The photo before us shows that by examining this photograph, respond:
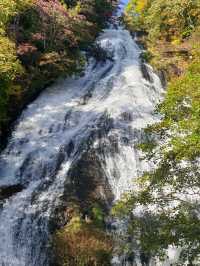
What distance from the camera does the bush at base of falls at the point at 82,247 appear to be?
15.1 metres

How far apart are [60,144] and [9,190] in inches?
146

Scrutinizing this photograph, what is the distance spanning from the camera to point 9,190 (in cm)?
1900

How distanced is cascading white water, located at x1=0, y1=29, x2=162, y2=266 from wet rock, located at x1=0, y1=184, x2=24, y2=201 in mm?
219

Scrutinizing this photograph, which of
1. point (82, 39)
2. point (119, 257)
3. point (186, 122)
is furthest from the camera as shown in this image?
point (82, 39)

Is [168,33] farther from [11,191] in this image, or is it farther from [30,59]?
[11,191]

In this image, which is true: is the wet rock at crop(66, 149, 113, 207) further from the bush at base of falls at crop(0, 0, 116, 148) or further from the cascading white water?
the bush at base of falls at crop(0, 0, 116, 148)

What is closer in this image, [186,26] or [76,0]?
[186,26]

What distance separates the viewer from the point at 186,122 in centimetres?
1232

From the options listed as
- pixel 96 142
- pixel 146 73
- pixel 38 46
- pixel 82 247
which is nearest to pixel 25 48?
pixel 38 46

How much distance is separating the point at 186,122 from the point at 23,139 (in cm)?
1192

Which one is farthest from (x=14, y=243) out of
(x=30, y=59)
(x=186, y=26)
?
(x=186, y=26)

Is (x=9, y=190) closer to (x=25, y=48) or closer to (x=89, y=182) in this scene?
(x=89, y=182)

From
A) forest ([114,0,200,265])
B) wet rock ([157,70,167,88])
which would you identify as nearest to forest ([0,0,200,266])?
forest ([114,0,200,265])

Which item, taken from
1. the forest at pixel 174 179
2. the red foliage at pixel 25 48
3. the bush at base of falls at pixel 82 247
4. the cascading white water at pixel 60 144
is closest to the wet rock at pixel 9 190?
the cascading white water at pixel 60 144
